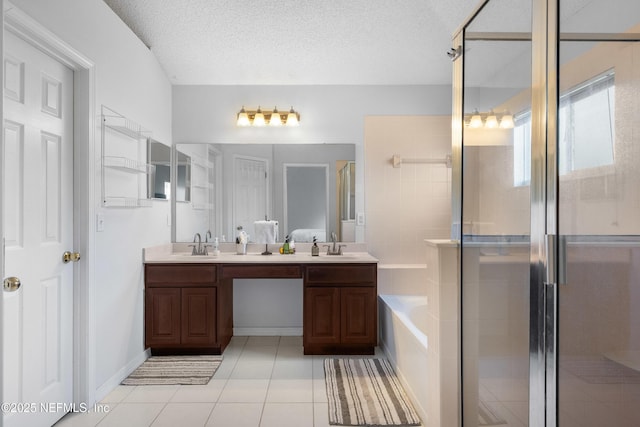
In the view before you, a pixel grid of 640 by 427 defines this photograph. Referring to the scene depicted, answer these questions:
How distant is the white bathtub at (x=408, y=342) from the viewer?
2.34 m

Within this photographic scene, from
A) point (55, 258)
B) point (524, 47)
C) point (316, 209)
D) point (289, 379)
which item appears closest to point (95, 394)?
point (55, 258)

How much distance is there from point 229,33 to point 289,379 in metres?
2.66

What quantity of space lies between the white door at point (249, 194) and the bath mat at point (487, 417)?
106 inches

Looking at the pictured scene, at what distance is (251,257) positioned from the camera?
357 cm

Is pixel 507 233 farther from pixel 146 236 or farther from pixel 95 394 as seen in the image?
pixel 146 236

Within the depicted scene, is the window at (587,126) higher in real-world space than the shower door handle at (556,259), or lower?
higher

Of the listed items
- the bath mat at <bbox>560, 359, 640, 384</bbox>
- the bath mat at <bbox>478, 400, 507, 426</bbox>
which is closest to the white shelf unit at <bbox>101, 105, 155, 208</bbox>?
the bath mat at <bbox>478, 400, 507, 426</bbox>

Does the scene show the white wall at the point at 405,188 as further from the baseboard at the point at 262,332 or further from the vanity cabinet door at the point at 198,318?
the vanity cabinet door at the point at 198,318

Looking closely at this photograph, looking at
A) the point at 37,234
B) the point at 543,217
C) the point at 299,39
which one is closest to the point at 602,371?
the point at 543,217

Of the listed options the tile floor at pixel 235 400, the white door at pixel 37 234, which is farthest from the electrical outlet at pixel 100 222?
the tile floor at pixel 235 400

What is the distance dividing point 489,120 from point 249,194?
2.75m

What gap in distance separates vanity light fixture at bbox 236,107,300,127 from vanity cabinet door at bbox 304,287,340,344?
1611 mm

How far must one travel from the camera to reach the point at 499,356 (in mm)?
1489

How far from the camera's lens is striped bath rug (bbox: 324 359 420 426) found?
7.66 feet
